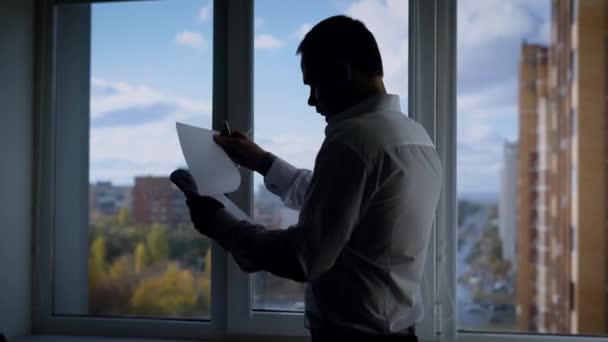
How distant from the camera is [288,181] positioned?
156 cm

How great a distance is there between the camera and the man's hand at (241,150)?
145cm

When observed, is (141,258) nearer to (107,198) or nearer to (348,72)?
(107,198)

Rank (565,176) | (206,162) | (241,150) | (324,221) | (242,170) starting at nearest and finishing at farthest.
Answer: (324,221) → (206,162) → (241,150) → (242,170) → (565,176)

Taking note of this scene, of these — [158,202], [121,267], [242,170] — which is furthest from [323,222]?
[121,267]

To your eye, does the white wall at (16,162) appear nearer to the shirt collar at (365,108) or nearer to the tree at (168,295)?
the tree at (168,295)

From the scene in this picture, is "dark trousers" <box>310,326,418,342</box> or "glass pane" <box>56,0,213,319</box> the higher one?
"glass pane" <box>56,0,213,319</box>

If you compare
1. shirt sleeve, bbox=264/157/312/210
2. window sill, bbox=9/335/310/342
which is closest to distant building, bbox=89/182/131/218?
window sill, bbox=9/335/310/342

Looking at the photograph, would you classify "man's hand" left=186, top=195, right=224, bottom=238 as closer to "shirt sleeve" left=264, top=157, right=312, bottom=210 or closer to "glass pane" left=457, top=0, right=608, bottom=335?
"shirt sleeve" left=264, top=157, right=312, bottom=210

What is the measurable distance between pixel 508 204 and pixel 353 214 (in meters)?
1.36

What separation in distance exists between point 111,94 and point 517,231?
169cm

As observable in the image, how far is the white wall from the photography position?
1.95 m

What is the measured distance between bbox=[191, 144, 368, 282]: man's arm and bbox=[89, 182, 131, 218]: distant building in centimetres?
117

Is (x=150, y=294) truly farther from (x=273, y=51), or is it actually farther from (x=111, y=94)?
(x=273, y=51)

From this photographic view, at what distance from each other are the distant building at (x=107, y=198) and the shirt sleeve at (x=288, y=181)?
778 mm
